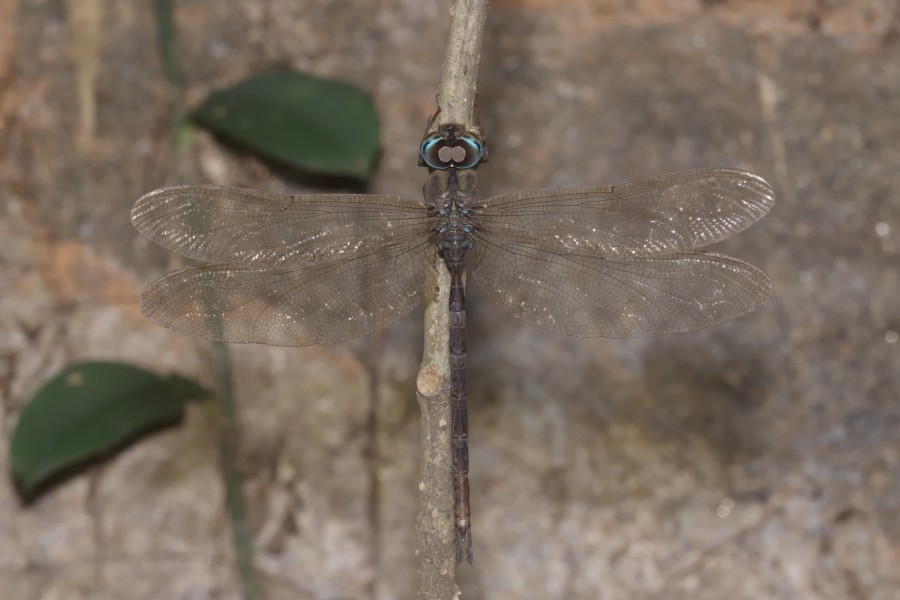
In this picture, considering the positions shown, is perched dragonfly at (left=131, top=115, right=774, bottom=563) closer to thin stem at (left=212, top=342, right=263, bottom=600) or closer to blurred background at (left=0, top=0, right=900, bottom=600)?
blurred background at (left=0, top=0, right=900, bottom=600)

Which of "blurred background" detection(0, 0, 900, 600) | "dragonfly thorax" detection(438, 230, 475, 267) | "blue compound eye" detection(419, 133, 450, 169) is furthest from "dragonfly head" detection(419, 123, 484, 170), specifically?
"blurred background" detection(0, 0, 900, 600)

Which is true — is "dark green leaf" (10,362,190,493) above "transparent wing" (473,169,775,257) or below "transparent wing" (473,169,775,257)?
below

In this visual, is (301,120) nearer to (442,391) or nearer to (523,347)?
(523,347)

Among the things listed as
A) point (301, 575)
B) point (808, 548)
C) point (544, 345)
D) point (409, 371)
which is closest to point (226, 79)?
point (409, 371)

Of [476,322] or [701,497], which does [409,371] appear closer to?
[476,322]

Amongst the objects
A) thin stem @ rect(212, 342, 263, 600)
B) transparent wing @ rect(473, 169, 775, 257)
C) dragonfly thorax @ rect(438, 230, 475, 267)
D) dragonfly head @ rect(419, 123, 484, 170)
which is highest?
dragonfly head @ rect(419, 123, 484, 170)

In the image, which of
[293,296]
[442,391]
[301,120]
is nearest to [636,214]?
[442,391]
